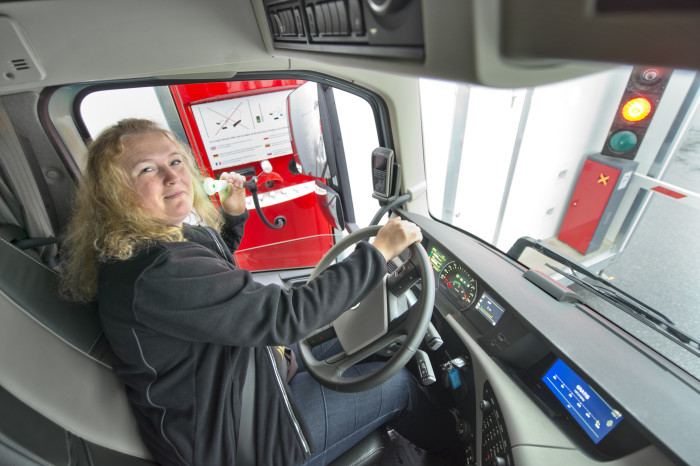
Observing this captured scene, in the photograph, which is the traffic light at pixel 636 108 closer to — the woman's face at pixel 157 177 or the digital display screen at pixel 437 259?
the digital display screen at pixel 437 259

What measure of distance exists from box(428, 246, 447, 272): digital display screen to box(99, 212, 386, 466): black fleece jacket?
1.44 feet

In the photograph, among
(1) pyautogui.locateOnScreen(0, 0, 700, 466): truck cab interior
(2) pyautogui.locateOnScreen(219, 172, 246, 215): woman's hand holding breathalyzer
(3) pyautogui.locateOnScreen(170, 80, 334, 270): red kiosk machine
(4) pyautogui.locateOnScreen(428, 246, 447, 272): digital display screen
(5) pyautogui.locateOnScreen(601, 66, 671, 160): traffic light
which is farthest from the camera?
(3) pyautogui.locateOnScreen(170, 80, 334, 270): red kiosk machine

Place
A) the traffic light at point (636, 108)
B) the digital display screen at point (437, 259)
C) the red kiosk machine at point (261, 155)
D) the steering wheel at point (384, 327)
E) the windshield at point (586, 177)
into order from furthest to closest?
the red kiosk machine at point (261, 155) → the traffic light at point (636, 108) → the windshield at point (586, 177) → the digital display screen at point (437, 259) → the steering wheel at point (384, 327)

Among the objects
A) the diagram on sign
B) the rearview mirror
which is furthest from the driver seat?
the diagram on sign

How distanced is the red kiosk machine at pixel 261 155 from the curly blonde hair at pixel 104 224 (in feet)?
4.66

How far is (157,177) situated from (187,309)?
1.57ft

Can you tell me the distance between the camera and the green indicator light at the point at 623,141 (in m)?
1.81

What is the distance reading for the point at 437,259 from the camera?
1293 mm

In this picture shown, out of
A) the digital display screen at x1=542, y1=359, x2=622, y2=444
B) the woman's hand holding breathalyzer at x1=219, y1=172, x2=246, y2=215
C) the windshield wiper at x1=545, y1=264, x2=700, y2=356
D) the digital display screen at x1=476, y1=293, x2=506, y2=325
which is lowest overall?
the digital display screen at x1=542, y1=359, x2=622, y2=444

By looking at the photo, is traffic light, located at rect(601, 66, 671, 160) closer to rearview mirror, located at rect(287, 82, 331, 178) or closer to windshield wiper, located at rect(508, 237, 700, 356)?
windshield wiper, located at rect(508, 237, 700, 356)

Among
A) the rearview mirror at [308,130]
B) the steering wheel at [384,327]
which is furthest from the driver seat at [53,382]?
the rearview mirror at [308,130]

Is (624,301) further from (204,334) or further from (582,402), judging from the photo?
(204,334)

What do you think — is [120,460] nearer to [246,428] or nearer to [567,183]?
[246,428]

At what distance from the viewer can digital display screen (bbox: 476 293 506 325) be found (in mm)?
984
